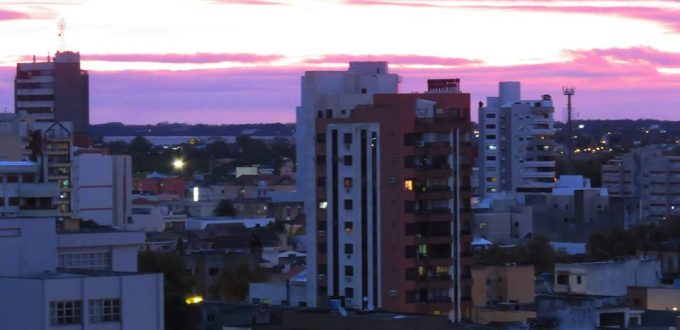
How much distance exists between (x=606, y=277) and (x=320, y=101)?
469 inches

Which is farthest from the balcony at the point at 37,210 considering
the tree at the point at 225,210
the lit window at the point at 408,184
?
the tree at the point at 225,210

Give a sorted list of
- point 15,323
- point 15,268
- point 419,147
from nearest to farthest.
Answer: point 15,323
point 15,268
point 419,147

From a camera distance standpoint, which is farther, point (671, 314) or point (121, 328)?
point (671, 314)

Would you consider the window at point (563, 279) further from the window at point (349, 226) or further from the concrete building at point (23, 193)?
the concrete building at point (23, 193)

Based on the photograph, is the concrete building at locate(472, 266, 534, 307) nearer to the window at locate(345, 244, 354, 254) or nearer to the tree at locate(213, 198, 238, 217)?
the window at locate(345, 244, 354, 254)

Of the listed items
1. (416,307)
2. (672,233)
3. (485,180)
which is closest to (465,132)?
(416,307)

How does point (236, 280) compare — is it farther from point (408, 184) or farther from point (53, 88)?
point (53, 88)

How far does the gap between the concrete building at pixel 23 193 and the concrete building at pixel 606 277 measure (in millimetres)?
18022

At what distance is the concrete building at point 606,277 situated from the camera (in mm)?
64188

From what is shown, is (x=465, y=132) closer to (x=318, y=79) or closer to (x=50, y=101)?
(x=318, y=79)

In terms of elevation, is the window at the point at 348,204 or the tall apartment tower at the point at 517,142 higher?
the tall apartment tower at the point at 517,142

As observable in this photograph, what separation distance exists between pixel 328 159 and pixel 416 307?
5.42m

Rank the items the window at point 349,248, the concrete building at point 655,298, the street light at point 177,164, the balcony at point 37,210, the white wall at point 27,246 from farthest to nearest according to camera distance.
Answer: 1. the street light at point 177,164
2. the concrete building at point 655,298
3. the window at point 349,248
4. the balcony at point 37,210
5. the white wall at point 27,246

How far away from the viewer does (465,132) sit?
56.6 meters
